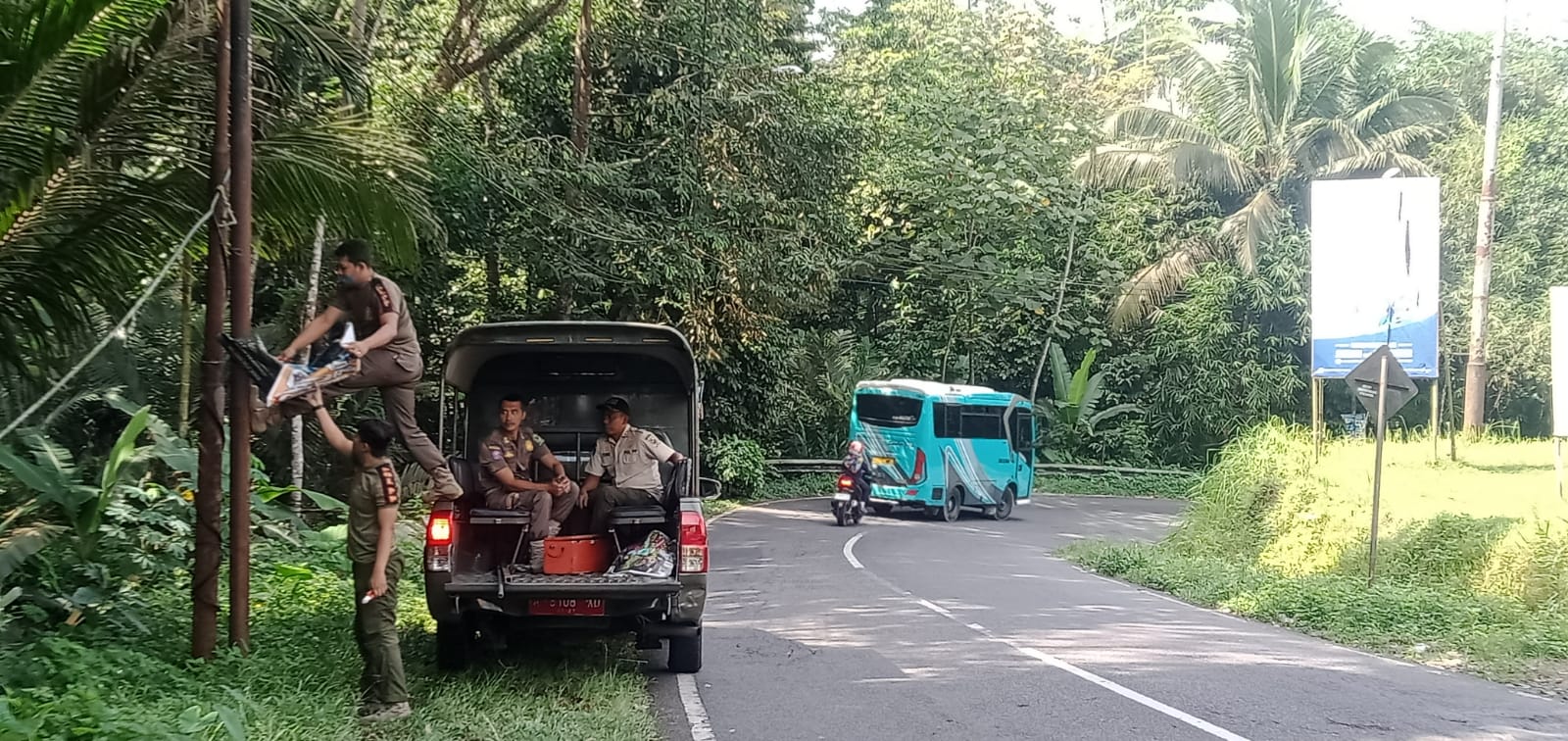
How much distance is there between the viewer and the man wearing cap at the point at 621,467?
9180mm

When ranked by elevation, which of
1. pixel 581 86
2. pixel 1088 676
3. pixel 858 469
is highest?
pixel 581 86

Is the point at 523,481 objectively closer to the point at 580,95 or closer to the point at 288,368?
the point at 288,368

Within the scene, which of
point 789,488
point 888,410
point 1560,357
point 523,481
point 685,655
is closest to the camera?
point 685,655

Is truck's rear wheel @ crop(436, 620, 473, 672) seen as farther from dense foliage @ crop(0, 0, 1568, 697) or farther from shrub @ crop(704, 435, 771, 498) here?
shrub @ crop(704, 435, 771, 498)

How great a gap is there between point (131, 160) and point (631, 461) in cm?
375

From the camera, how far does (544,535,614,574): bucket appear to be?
8.70 metres

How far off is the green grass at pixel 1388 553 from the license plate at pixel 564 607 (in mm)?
6830

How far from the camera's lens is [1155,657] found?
9.66 m

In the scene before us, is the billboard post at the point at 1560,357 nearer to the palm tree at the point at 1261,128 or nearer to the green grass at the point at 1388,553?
the green grass at the point at 1388,553

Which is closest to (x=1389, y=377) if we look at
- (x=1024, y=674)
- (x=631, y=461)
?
(x=1024, y=674)

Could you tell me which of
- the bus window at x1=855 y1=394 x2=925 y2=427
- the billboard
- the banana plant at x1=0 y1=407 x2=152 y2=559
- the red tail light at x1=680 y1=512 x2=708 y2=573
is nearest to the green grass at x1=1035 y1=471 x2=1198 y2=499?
the bus window at x1=855 y1=394 x2=925 y2=427

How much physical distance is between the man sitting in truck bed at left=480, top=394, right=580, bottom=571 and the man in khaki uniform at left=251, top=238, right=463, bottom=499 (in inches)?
78.2

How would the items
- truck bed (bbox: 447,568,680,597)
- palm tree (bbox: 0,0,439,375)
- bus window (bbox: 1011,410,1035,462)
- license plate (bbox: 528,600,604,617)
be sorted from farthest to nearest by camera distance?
1. bus window (bbox: 1011,410,1035,462)
2. license plate (bbox: 528,600,604,617)
3. truck bed (bbox: 447,568,680,597)
4. palm tree (bbox: 0,0,439,375)

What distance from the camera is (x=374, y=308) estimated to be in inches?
264
